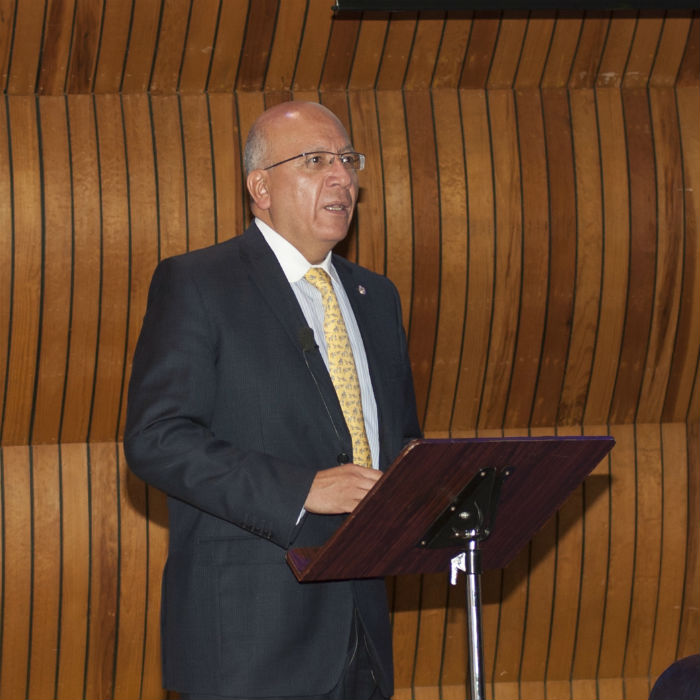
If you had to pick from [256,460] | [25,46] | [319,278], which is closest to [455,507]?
[256,460]

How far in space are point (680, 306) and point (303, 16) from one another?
2.09 meters

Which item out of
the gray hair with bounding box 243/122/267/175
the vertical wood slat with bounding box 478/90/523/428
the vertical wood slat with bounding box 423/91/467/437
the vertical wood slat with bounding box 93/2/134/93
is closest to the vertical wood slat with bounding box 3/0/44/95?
the vertical wood slat with bounding box 93/2/134/93

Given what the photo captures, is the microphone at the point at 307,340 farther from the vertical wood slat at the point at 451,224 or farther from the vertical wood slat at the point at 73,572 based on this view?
the vertical wood slat at the point at 73,572

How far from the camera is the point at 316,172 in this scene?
9.34ft

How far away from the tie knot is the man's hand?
64cm

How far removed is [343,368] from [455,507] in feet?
2.18

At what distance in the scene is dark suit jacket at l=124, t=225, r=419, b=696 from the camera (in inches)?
92.4

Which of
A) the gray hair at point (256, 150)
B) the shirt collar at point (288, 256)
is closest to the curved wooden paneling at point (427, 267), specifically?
the gray hair at point (256, 150)

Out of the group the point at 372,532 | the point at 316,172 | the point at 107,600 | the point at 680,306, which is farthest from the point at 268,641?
the point at 680,306

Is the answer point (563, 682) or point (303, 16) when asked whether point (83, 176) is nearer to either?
point (303, 16)

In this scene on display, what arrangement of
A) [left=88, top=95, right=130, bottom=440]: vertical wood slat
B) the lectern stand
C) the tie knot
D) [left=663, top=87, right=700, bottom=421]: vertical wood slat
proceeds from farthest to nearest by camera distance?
[left=663, top=87, right=700, bottom=421]: vertical wood slat < [left=88, top=95, right=130, bottom=440]: vertical wood slat < the tie knot < the lectern stand

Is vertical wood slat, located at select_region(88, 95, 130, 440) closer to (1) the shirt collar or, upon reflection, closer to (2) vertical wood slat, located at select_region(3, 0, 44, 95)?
(2) vertical wood slat, located at select_region(3, 0, 44, 95)

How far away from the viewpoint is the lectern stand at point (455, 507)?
6.52ft

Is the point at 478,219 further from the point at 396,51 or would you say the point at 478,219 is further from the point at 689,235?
the point at 689,235
